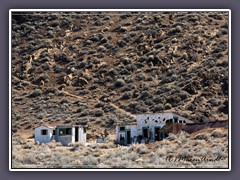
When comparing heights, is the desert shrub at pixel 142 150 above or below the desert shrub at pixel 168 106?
below

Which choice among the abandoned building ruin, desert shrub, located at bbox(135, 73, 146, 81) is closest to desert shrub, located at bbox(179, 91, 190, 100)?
desert shrub, located at bbox(135, 73, 146, 81)

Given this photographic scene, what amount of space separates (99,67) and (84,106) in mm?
3964

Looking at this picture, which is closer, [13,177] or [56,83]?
[13,177]

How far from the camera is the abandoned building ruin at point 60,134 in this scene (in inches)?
1272

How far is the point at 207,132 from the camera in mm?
26984

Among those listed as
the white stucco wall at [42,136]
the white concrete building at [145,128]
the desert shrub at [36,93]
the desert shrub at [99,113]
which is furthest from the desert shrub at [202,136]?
the desert shrub at [36,93]

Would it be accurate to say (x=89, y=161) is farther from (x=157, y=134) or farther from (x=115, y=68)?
(x=115, y=68)

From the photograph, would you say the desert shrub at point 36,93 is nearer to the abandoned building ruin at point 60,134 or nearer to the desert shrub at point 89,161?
the abandoned building ruin at point 60,134

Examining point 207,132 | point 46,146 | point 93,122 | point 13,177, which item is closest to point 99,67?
point 93,122

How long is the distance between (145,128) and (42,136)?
5.33m

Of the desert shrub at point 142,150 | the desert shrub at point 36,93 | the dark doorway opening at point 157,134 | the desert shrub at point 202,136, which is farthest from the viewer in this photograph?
the desert shrub at point 36,93

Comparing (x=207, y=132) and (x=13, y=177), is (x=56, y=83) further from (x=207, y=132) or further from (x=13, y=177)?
(x=13, y=177)

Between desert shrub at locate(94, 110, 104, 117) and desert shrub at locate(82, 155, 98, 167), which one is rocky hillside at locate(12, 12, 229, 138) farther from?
desert shrub at locate(82, 155, 98, 167)

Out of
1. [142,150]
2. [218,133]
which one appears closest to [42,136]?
[142,150]
